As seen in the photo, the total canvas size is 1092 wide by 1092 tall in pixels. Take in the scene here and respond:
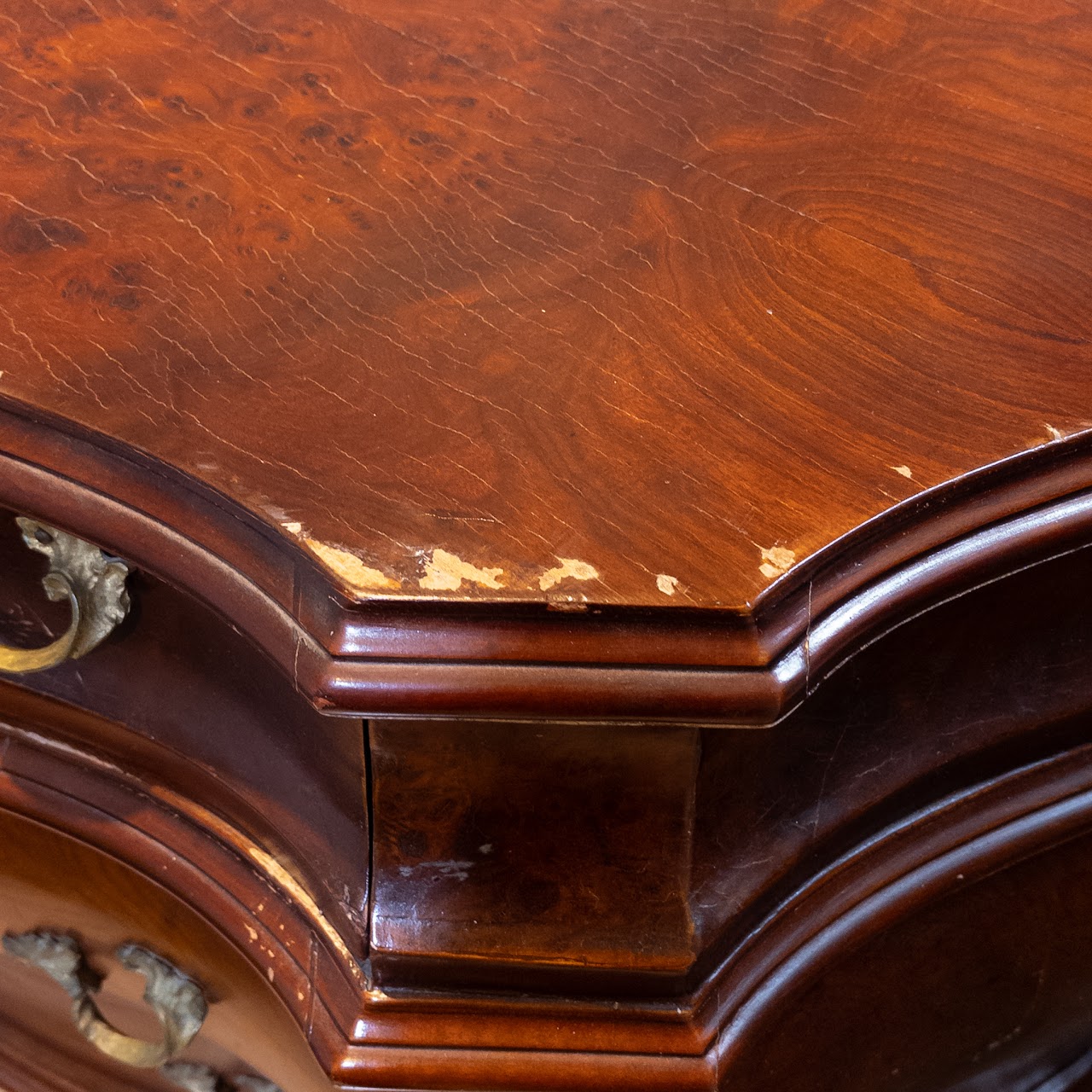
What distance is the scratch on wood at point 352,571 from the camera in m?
0.35

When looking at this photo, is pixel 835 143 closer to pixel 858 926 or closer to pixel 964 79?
pixel 964 79

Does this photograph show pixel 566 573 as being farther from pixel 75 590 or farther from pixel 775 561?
pixel 75 590

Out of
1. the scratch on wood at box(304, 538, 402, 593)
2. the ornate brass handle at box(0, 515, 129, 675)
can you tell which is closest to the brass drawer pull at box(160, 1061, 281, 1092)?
the ornate brass handle at box(0, 515, 129, 675)

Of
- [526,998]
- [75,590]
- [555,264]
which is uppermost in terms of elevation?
[555,264]

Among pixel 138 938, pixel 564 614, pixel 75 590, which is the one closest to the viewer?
pixel 564 614

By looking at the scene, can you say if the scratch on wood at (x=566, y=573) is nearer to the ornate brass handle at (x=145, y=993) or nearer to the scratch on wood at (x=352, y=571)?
the scratch on wood at (x=352, y=571)

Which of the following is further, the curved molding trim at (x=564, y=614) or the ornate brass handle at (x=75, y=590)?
the ornate brass handle at (x=75, y=590)

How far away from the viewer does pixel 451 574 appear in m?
0.35

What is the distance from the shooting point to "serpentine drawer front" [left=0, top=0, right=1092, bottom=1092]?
37 centimetres

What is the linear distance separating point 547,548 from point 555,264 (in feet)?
0.52

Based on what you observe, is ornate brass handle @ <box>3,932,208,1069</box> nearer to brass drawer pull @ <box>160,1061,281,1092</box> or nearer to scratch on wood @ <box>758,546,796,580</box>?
brass drawer pull @ <box>160,1061,281,1092</box>

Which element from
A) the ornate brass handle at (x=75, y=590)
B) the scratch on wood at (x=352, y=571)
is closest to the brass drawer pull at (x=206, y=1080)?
the ornate brass handle at (x=75, y=590)

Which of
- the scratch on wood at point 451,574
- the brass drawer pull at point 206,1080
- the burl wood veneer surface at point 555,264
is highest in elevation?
the burl wood veneer surface at point 555,264

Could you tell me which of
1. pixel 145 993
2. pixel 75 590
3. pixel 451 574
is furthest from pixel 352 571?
pixel 145 993
